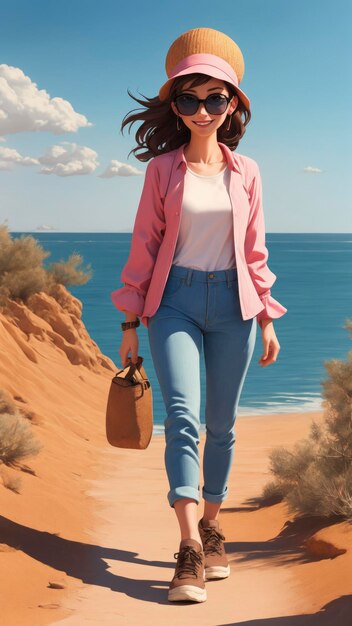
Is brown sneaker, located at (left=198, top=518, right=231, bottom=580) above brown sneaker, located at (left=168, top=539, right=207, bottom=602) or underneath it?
above

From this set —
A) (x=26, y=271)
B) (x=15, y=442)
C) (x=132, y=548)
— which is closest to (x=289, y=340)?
(x=26, y=271)

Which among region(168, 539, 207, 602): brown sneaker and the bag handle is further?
the bag handle

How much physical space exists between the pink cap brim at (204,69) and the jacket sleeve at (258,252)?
48 cm

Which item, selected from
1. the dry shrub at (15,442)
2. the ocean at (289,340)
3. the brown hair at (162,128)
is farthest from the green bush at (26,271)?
the brown hair at (162,128)

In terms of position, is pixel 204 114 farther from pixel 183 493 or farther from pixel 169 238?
pixel 183 493

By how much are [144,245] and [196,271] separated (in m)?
0.29

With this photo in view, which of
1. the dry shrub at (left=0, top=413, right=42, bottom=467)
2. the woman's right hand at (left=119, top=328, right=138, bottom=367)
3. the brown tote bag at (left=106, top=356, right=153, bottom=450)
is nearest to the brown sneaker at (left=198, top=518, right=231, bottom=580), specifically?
the brown tote bag at (left=106, top=356, right=153, bottom=450)

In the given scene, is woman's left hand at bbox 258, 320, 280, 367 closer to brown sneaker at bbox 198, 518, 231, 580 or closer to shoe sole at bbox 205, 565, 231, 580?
brown sneaker at bbox 198, 518, 231, 580

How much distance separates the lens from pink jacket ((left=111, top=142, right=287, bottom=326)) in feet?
15.0

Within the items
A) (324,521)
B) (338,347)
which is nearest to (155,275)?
(324,521)

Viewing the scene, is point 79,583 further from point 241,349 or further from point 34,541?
point 241,349

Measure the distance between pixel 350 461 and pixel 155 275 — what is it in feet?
6.94

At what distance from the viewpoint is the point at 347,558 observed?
4.90m

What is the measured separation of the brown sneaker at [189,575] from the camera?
14.3 ft
